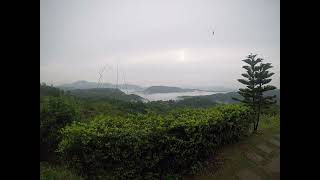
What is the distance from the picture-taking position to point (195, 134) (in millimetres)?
3770

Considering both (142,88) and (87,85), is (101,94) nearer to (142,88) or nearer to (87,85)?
(87,85)

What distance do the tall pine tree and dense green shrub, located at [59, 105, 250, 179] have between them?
3.32ft

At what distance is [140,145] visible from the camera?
3562mm

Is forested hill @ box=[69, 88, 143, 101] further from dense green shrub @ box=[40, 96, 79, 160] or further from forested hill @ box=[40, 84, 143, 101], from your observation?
dense green shrub @ box=[40, 96, 79, 160]

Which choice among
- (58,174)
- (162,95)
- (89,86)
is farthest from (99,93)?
(58,174)

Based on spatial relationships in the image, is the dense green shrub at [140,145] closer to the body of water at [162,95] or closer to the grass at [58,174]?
the grass at [58,174]

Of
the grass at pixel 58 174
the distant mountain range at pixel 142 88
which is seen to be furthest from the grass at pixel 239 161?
the grass at pixel 58 174

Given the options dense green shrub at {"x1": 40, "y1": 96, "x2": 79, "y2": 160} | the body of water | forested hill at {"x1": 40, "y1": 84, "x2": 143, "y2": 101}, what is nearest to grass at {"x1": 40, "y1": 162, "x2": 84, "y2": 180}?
dense green shrub at {"x1": 40, "y1": 96, "x2": 79, "y2": 160}

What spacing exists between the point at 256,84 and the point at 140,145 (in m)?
2.36

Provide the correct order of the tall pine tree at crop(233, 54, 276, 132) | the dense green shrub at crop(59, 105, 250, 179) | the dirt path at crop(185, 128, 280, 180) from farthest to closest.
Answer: the tall pine tree at crop(233, 54, 276, 132) < the dirt path at crop(185, 128, 280, 180) < the dense green shrub at crop(59, 105, 250, 179)

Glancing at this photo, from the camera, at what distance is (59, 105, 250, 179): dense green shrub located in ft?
11.6

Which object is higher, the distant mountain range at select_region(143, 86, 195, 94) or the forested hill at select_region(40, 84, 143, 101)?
the distant mountain range at select_region(143, 86, 195, 94)

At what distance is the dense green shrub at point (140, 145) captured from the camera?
3.54m
